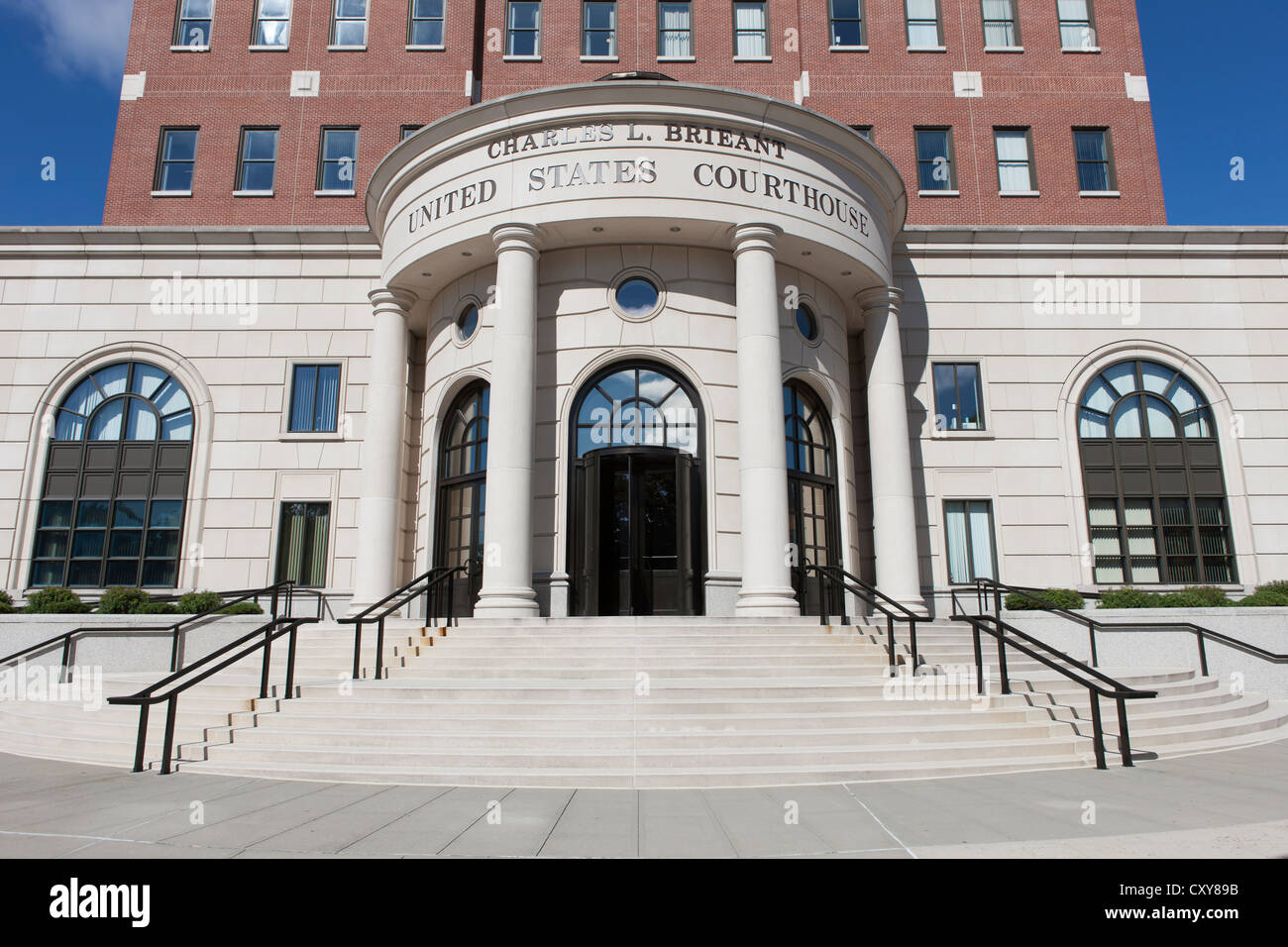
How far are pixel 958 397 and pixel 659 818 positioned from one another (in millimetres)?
16377

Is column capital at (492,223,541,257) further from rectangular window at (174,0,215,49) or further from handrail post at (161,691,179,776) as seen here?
rectangular window at (174,0,215,49)

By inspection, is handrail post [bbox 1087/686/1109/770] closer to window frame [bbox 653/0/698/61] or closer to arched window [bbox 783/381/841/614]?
arched window [bbox 783/381/841/614]

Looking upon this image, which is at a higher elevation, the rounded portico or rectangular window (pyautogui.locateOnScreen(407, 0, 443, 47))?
rectangular window (pyautogui.locateOnScreen(407, 0, 443, 47))

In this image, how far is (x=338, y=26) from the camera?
23.7m

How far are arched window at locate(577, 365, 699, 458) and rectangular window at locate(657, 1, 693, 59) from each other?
12373mm

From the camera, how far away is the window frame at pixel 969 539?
19.1 meters

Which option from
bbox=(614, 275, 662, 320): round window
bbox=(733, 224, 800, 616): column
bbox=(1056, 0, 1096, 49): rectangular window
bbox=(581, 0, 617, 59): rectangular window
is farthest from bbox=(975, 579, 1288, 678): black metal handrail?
bbox=(581, 0, 617, 59): rectangular window

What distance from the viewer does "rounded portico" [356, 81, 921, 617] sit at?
48.8 ft

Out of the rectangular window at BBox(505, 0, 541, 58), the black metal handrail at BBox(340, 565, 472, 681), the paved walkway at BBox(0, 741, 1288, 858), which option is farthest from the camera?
the rectangular window at BBox(505, 0, 541, 58)

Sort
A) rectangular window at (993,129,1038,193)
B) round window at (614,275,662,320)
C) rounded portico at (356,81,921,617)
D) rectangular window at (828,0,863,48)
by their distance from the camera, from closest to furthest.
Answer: rounded portico at (356,81,921,617) → round window at (614,275,662,320) → rectangular window at (993,129,1038,193) → rectangular window at (828,0,863,48)

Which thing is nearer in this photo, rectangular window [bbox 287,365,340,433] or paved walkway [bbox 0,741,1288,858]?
paved walkway [bbox 0,741,1288,858]

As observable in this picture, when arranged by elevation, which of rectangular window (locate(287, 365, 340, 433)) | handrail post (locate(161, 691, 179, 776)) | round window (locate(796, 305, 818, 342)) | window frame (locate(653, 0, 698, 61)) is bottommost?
handrail post (locate(161, 691, 179, 776))

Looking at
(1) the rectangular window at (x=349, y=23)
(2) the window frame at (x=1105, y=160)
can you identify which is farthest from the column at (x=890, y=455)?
(1) the rectangular window at (x=349, y=23)

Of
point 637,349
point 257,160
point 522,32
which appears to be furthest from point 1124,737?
point 257,160
